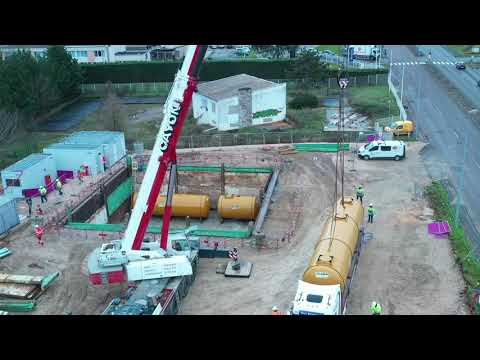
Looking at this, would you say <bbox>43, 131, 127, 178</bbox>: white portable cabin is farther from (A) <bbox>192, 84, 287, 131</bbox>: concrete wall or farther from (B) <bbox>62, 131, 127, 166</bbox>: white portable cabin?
(A) <bbox>192, 84, 287, 131</bbox>: concrete wall

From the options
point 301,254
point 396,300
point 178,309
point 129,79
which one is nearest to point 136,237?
point 178,309

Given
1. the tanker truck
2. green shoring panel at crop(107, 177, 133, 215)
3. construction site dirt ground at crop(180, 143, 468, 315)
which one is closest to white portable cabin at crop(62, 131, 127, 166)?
green shoring panel at crop(107, 177, 133, 215)

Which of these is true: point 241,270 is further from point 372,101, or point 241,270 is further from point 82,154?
point 372,101

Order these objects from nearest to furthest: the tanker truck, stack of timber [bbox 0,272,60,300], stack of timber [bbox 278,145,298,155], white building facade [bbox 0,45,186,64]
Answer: the tanker truck, stack of timber [bbox 0,272,60,300], stack of timber [bbox 278,145,298,155], white building facade [bbox 0,45,186,64]

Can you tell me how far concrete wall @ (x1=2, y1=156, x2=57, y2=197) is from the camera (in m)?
29.2

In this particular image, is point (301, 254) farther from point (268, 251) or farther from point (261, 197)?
point (261, 197)

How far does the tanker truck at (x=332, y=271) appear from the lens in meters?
16.5

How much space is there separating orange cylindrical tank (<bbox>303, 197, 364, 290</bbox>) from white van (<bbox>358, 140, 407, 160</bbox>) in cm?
1192

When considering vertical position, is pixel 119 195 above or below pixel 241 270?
above

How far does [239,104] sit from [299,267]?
23.5 metres

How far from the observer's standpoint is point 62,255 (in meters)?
23.6

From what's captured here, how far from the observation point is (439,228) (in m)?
24.4

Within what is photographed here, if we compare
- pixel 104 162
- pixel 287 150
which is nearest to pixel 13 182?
pixel 104 162

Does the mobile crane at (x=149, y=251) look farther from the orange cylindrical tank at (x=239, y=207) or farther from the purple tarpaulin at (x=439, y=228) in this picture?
the purple tarpaulin at (x=439, y=228)
